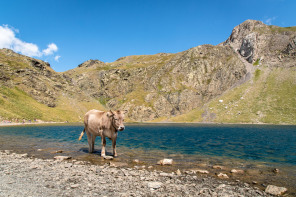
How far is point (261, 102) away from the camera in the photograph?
120 metres

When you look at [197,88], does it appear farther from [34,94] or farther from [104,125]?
[104,125]

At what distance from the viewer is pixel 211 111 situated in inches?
5226

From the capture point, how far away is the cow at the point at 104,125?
1575 cm

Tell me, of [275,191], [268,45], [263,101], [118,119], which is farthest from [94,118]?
[268,45]

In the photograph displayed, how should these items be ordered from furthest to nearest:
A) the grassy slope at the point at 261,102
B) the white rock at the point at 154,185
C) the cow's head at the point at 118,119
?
the grassy slope at the point at 261,102 → the cow's head at the point at 118,119 → the white rock at the point at 154,185

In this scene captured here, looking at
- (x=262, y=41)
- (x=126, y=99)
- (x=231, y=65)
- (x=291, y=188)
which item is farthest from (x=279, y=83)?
(x=291, y=188)

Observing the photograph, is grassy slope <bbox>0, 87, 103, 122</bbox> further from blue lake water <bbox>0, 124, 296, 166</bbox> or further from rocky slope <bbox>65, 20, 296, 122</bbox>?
blue lake water <bbox>0, 124, 296, 166</bbox>

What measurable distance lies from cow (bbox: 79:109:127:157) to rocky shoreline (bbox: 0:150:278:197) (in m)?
4.79

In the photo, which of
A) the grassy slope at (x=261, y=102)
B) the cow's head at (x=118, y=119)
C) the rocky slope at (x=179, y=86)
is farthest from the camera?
the rocky slope at (x=179, y=86)

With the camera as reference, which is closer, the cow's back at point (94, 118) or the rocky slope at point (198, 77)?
the cow's back at point (94, 118)

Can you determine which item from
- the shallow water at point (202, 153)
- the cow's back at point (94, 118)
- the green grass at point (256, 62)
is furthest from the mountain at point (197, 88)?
the cow's back at point (94, 118)

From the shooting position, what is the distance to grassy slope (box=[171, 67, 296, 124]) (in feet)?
356

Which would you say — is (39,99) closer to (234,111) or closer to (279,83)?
(234,111)

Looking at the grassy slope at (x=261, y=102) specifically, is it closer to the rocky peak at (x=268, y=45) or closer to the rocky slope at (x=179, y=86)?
the rocky peak at (x=268, y=45)
